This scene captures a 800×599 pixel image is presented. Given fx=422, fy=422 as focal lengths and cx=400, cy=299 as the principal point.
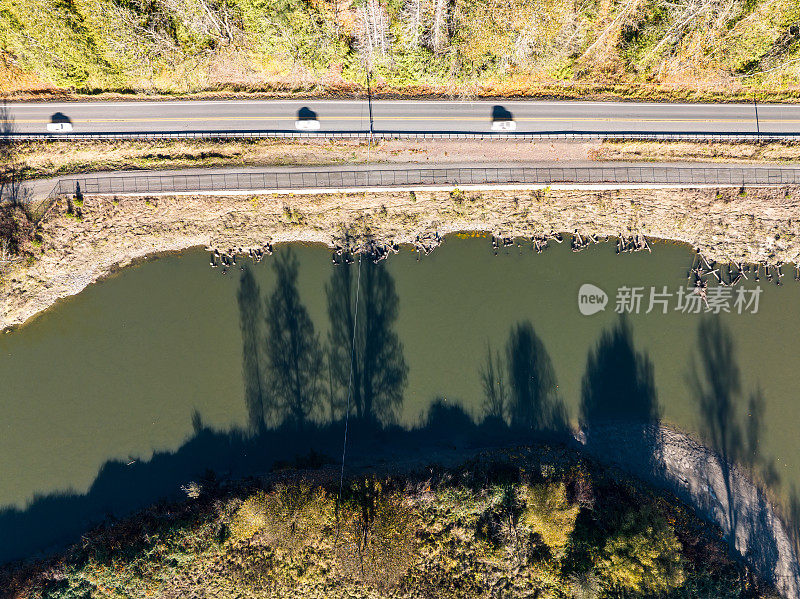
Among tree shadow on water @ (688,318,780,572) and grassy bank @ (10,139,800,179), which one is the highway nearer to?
grassy bank @ (10,139,800,179)

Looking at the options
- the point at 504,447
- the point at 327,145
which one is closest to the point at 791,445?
the point at 504,447

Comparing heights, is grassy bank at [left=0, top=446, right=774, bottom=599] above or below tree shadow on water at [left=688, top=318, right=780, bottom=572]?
below

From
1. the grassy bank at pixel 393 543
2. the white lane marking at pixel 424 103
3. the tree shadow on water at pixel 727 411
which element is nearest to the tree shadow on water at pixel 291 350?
the grassy bank at pixel 393 543

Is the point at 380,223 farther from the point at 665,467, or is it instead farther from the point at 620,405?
the point at 665,467

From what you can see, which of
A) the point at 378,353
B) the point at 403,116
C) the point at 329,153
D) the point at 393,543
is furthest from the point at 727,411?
the point at 329,153

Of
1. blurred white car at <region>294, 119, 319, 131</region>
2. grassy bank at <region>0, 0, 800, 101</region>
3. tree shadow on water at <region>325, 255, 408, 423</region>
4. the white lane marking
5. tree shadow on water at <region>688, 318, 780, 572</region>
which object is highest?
grassy bank at <region>0, 0, 800, 101</region>

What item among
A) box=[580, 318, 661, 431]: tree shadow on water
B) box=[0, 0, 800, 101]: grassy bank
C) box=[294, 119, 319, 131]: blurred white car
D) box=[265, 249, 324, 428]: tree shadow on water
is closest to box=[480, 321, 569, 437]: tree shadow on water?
box=[580, 318, 661, 431]: tree shadow on water

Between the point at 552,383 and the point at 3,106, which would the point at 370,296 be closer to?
the point at 552,383
